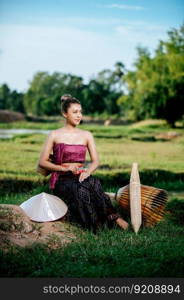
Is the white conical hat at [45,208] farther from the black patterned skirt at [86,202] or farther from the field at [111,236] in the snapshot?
the field at [111,236]

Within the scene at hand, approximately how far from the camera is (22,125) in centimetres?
1183

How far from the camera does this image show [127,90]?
17.1 metres

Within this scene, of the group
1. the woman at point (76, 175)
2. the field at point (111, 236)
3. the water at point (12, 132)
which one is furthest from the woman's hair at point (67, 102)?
the water at point (12, 132)

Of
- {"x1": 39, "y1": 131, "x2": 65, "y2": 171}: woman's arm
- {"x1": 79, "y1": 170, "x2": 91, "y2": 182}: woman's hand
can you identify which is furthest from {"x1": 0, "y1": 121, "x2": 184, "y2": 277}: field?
{"x1": 39, "y1": 131, "x2": 65, "y2": 171}: woman's arm

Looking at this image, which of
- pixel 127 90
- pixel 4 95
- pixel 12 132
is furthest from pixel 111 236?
pixel 127 90

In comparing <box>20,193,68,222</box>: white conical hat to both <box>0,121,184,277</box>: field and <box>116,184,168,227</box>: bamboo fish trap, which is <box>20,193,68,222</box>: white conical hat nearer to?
<box>0,121,184,277</box>: field

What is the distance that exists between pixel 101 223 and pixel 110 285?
1171mm

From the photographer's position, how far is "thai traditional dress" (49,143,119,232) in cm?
422

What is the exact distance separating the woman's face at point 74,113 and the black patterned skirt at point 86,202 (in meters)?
0.48

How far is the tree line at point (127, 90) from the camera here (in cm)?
1051

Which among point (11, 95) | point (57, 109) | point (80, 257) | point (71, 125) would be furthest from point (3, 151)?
point (80, 257)

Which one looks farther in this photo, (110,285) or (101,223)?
(101,223)

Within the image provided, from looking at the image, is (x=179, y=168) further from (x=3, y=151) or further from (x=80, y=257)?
(x=80, y=257)

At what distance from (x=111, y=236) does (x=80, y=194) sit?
461 millimetres
